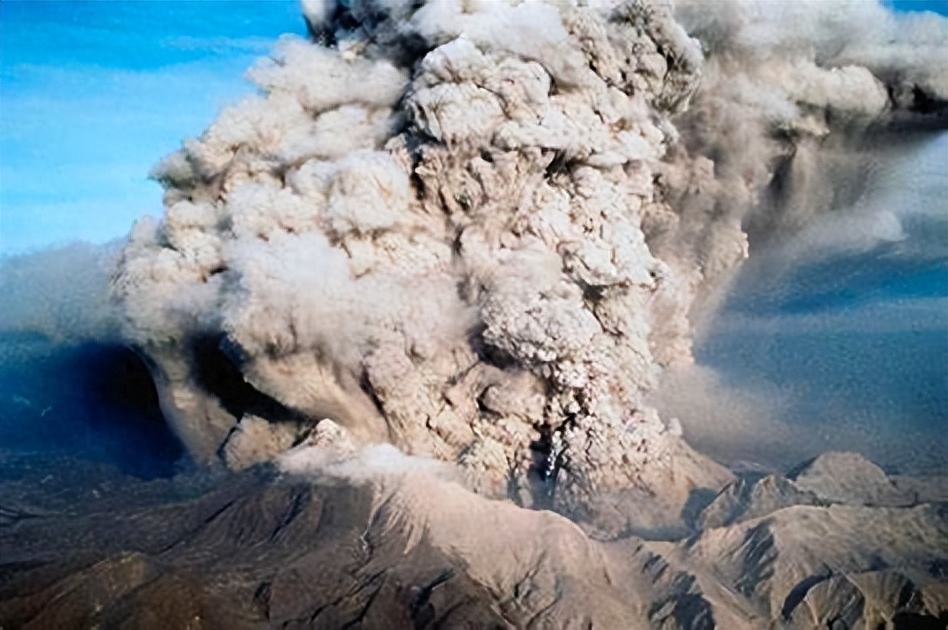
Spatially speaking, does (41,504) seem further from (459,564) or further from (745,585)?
(745,585)

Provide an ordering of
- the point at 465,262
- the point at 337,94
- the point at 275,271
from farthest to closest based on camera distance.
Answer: the point at 337,94 → the point at 465,262 → the point at 275,271

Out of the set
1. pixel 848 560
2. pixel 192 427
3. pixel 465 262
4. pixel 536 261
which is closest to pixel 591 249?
pixel 536 261

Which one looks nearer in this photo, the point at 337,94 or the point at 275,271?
the point at 275,271
